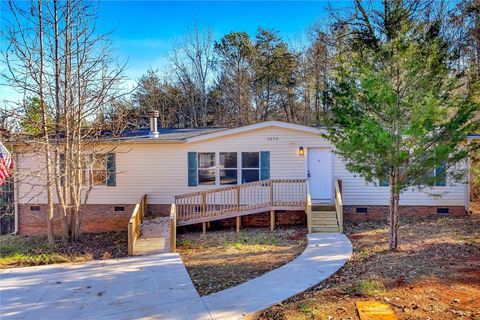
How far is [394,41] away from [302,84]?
60.5 ft

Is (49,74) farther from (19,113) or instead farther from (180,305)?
(180,305)

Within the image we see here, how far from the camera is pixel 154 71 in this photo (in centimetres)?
2792

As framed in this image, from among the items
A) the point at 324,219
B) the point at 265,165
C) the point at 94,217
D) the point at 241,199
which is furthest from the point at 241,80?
the point at 324,219

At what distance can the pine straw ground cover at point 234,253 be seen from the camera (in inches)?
256

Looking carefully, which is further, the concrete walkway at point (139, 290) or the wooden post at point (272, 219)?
the wooden post at point (272, 219)

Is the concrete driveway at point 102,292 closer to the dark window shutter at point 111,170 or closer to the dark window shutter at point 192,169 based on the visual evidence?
the dark window shutter at point 192,169

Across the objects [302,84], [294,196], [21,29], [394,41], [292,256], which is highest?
[302,84]

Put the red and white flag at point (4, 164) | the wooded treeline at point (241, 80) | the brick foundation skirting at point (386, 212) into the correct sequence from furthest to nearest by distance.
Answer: the wooded treeline at point (241, 80) < the brick foundation skirting at point (386, 212) < the red and white flag at point (4, 164)

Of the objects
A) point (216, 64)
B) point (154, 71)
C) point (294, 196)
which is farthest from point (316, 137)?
point (154, 71)

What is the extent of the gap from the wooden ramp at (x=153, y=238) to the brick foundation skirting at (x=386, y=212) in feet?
21.0

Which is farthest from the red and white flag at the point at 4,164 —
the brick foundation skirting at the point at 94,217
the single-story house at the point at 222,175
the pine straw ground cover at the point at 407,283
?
the pine straw ground cover at the point at 407,283

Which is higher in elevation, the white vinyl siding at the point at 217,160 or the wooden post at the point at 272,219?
the white vinyl siding at the point at 217,160

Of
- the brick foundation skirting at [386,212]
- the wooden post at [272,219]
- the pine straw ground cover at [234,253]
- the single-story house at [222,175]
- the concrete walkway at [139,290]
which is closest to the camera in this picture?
the concrete walkway at [139,290]

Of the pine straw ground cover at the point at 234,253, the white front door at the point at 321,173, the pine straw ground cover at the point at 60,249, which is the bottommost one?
the pine straw ground cover at the point at 60,249
